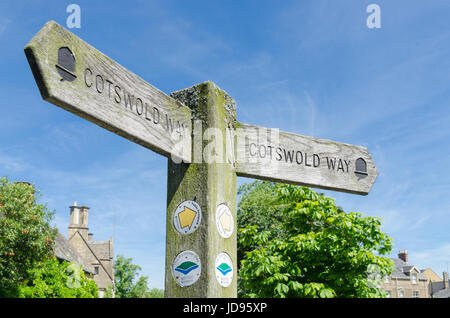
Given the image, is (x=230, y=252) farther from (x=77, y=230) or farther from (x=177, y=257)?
(x=77, y=230)

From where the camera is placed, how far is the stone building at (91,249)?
55469 mm

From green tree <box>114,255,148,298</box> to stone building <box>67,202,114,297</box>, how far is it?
3985mm

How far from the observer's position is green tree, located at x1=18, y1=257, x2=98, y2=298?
23812mm

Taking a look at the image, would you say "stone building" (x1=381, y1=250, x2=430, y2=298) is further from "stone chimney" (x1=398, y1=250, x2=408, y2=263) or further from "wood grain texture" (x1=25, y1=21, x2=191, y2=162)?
"wood grain texture" (x1=25, y1=21, x2=191, y2=162)

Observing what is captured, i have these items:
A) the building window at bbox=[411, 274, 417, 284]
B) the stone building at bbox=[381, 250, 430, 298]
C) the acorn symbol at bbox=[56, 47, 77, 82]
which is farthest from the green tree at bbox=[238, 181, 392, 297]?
the building window at bbox=[411, 274, 417, 284]

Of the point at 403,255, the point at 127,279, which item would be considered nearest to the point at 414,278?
the point at 403,255

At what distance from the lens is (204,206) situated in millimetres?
1906

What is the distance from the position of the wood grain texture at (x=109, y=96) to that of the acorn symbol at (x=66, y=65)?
1cm

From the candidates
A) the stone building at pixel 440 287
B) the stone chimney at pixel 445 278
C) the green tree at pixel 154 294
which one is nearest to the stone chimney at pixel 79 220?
the green tree at pixel 154 294

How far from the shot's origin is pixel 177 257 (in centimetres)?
189

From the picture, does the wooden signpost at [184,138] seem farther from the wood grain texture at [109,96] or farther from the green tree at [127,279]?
the green tree at [127,279]

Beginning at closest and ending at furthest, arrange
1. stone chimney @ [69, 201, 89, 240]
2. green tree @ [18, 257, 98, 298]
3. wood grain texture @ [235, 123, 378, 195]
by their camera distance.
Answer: wood grain texture @ [235, 123, 378, 195] < green tree @ [18, 257, 98, 298] < stone chimney @ [69, 201, 89, 240]

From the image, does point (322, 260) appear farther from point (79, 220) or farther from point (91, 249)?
point (79, 220)
